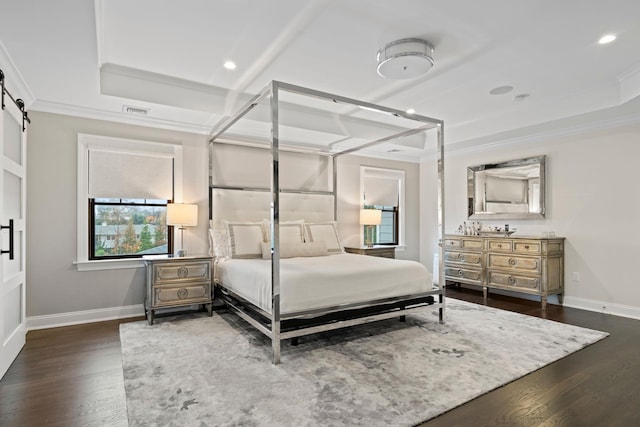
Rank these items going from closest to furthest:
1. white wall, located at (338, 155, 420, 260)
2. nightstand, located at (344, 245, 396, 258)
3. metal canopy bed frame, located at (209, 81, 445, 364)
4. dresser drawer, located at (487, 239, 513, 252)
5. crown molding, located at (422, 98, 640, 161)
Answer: metal canopy bed frame, located at (209, 81, 445, 364) → crown molding, located at (422, 98, 640, 161) → dresser drawer, located at (487, 239, 513, 252) → nightstand, located at (344, 245, 396, 258) → white wall, located at (338, 155, 420, 260)

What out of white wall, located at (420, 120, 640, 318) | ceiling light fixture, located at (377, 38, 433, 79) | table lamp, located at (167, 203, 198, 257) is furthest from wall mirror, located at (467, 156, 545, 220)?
table lamp, located at (167, 203, 198, 257)

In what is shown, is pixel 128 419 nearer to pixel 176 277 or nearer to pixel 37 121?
pixel 176 277

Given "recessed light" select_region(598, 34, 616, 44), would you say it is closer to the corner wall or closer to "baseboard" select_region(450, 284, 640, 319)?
"baseboard" select_region(450, 284, 640, 319)

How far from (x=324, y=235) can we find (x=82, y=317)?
3.13 m

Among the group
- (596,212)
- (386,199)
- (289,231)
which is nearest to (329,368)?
(289,231)

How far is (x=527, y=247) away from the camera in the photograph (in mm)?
4957

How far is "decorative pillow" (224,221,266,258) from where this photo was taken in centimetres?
449

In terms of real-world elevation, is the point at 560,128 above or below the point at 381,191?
above

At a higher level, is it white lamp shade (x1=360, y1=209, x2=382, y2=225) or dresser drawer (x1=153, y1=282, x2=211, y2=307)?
white lamp shade (x1=360, y1=209, x2=382, y2=225)

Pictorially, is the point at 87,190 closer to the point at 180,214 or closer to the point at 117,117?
the point at 117,117

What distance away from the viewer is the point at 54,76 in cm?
322

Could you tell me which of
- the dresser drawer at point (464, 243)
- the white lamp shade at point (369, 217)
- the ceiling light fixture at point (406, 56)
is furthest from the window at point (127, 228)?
the dresser drawer at point (464, 243)

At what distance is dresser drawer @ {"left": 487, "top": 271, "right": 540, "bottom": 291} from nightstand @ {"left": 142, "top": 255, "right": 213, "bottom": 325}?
4.05 m

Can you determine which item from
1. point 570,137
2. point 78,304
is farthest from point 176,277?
point 570,137
